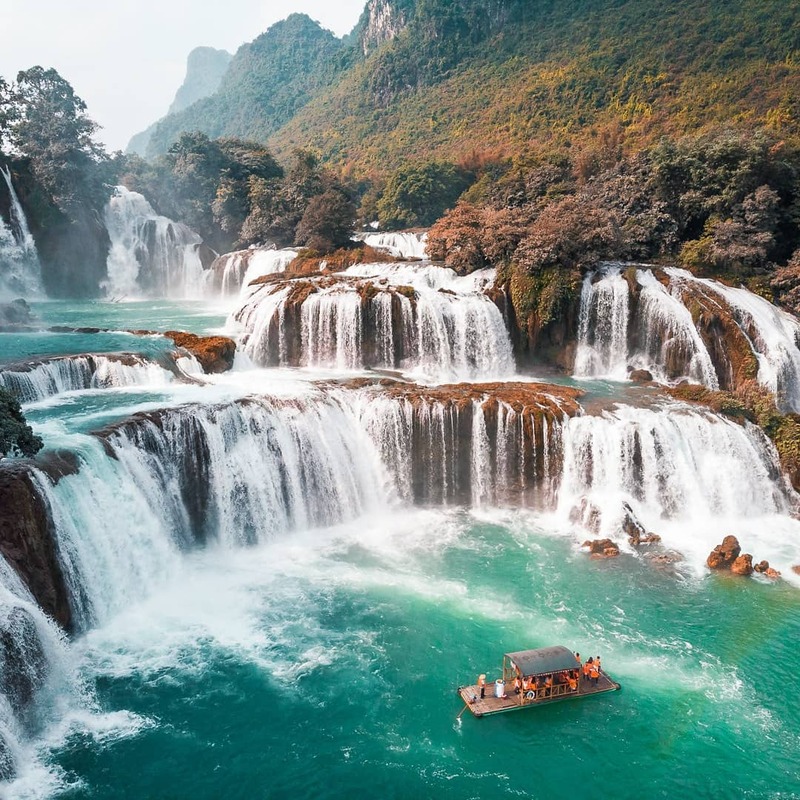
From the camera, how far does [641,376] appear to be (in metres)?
23.8

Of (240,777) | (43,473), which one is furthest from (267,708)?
(43,473)

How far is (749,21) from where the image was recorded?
49188 millimetres

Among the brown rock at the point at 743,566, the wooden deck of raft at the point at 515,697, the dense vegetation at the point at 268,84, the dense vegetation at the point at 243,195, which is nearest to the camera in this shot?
the wooden deck of raft at the point at 515,697

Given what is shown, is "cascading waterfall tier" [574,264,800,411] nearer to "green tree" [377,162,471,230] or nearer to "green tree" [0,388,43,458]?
"green tree" [0,388,43,458]

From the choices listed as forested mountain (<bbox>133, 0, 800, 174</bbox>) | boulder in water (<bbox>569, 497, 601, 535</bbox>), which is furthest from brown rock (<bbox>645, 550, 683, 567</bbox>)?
forested mountain (<bbox>133, 0, 800, 174</bbox>)

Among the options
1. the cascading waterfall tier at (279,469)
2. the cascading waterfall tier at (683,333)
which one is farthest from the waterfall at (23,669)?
the cascading waterfall tier at (683,333)

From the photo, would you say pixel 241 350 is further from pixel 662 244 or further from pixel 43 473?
pixel 662 244

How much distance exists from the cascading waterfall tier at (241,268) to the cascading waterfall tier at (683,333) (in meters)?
16.0

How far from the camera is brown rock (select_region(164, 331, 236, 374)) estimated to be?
22000 mm

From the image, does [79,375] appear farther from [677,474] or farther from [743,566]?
[743,566]

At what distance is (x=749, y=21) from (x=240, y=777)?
58.8 metres

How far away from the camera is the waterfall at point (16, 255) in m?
36.3

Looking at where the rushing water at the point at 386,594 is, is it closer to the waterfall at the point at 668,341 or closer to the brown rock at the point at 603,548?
the brown rock at the point at 603,548

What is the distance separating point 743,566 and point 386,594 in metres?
8.20
